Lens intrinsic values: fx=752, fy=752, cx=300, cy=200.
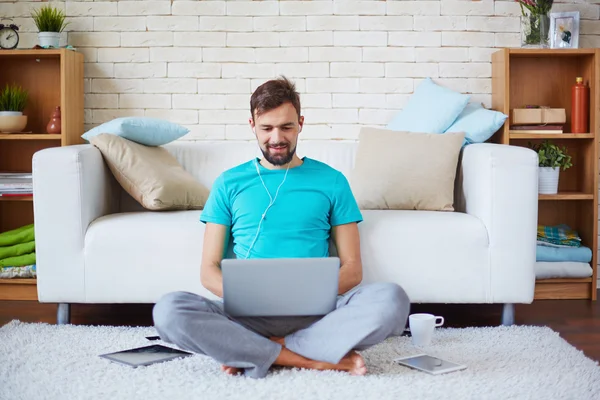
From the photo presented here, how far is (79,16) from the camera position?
4.18m

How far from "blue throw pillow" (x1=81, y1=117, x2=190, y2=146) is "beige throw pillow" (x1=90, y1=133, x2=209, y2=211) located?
74 mm

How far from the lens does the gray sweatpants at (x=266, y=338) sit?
7.29 feet

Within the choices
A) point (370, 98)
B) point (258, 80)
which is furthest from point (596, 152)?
point (258, 80)

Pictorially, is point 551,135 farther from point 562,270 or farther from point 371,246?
point 371,246

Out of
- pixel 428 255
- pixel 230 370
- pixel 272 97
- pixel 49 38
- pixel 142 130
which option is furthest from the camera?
pixel 49 38

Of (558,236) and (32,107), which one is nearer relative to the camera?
(558,236)

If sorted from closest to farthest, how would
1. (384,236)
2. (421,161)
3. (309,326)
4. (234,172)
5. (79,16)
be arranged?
(309,326) < (234,172) < (384,236) < (421,161) < (79,16)

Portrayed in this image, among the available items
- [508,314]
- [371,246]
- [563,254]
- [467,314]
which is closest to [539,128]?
[563,254]

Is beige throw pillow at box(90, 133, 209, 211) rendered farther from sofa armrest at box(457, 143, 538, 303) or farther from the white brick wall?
sofa armrest at box(457, 143, 538, 303)

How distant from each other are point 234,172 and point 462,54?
1984 mm

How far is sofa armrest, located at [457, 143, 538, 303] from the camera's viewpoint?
3062mm

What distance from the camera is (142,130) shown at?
3553 mm

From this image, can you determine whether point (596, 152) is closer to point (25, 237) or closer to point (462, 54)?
point (462, 54)

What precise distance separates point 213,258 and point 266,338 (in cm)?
41
